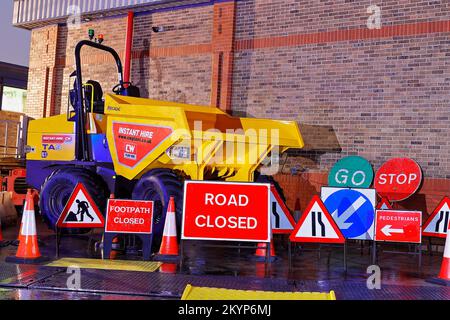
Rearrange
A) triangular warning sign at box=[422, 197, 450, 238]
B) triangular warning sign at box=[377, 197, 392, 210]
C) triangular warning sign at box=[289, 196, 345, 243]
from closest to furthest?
triangular warning sign at box=[289, 196, 345, 243] → triangular warning sign at box=[422, 197, 450, 238] → triangular warning sign at box=[377, 197, 392, 210]

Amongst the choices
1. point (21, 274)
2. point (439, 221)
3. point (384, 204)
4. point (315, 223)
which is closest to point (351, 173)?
point (384, 204)

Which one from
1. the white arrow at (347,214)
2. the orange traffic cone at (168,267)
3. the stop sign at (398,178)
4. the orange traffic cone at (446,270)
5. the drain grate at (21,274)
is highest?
the stop sign at (398,178)

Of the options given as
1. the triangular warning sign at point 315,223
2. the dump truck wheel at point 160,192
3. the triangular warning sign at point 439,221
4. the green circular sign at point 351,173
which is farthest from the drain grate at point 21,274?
the green circular sign at point 351,173

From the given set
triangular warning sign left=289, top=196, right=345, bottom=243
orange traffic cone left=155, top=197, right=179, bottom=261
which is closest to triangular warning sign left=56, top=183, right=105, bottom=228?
orange traffic cone left=155, top=197, right=179, bottom=261

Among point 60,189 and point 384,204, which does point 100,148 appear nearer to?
point 60,189

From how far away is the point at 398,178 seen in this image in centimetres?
1238

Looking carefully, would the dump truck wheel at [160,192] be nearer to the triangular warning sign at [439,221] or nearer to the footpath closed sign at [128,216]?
the footpath closed sign at [128,216]

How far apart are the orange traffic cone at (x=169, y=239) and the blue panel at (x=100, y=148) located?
8.84 feet

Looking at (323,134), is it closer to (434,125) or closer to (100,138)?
(434,125)

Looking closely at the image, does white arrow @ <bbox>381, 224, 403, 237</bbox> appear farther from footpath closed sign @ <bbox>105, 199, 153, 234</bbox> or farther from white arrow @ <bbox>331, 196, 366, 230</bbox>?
footpath closed sign @ <bbox>105, 199, 153, 234</bbox>

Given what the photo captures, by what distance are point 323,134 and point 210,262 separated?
19.5ft

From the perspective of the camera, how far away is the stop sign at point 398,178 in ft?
39.8

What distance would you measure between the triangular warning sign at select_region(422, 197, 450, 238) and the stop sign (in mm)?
1683

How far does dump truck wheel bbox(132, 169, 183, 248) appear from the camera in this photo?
31.1 ft
